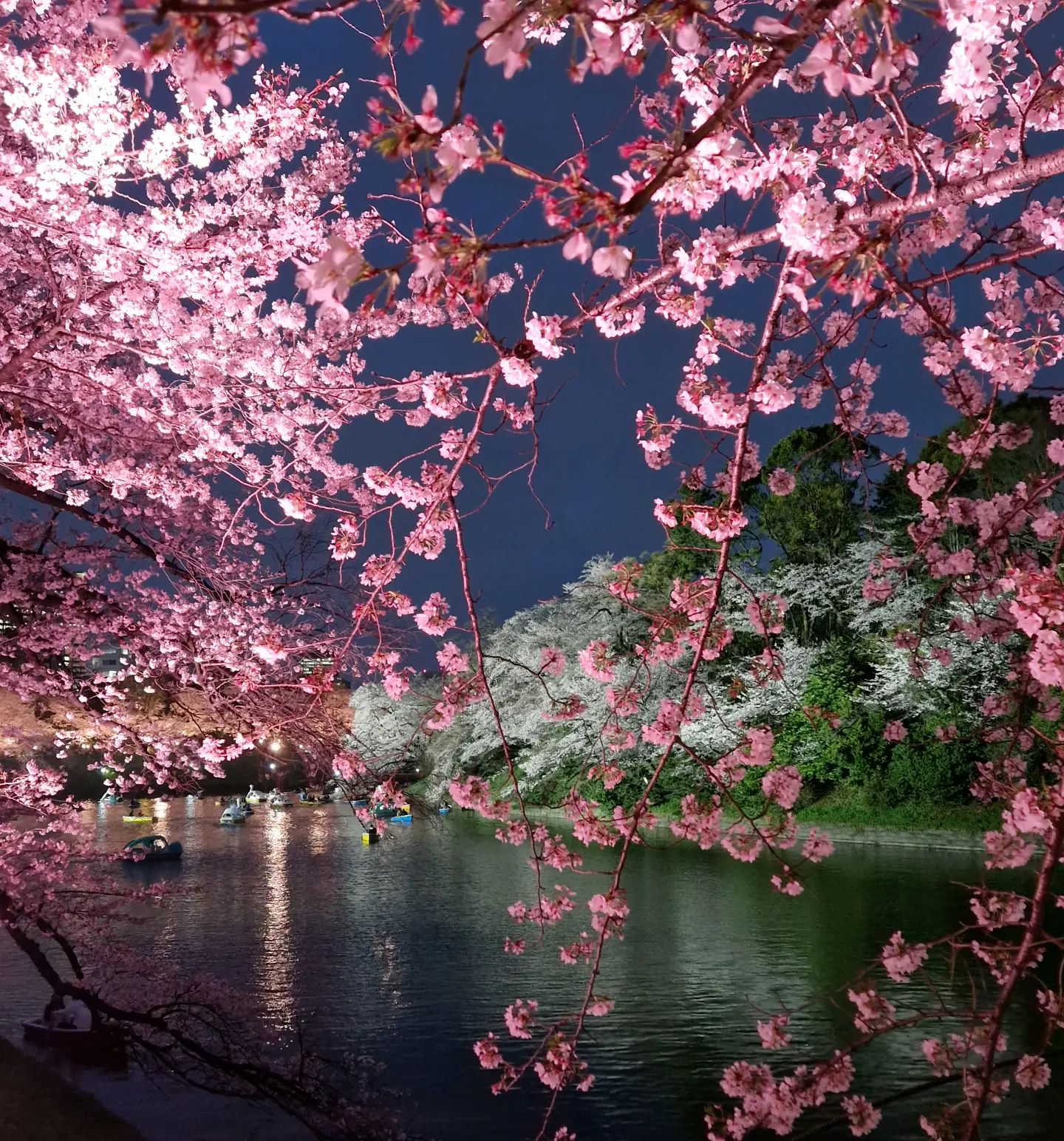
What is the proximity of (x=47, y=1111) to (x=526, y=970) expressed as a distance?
18.2ft

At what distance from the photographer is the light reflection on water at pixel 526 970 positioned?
23.5ft

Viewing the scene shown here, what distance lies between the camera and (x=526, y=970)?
1090 centimetres

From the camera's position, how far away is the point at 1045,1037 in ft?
8.54

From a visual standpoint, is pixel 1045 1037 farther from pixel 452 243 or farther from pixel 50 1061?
pixel 50 1061

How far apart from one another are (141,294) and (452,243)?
13.0 feet

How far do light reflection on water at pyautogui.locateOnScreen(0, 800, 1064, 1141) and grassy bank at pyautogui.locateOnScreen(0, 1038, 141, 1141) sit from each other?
0.75 feet

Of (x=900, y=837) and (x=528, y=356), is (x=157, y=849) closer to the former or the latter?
(x=900, y=837)

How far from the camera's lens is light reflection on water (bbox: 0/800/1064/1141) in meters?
7.16

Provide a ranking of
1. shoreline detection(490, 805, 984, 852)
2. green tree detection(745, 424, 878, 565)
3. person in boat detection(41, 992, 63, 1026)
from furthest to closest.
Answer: green tree detection(745, 424, 878, 565)
shoreline detection(490, 805, 984, 852)
person in boat detection(41, 992, 63, 1026)

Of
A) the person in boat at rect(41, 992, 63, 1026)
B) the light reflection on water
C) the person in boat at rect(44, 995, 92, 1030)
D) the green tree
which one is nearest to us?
the light reflection on water

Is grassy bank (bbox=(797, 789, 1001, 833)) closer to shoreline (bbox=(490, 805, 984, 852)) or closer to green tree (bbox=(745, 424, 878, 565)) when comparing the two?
shoreline (bbox=(490, 805, 984, 852))

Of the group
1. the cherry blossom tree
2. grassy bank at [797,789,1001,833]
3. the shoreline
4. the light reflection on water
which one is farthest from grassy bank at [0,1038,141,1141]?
grassy bank at [797,789,1001,833]

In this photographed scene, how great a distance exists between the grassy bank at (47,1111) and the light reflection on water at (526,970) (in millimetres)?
229

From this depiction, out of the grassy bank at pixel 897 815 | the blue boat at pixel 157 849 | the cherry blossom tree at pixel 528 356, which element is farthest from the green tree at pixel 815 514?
the blue boat at pixel 157 849
